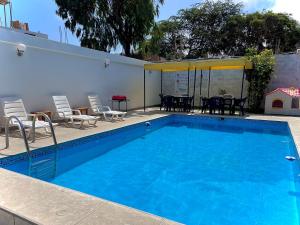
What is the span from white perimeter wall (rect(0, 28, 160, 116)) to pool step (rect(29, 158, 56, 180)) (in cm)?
322

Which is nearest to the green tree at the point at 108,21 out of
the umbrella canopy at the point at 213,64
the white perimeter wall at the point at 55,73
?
the white perimeter wall at the point at 55,73

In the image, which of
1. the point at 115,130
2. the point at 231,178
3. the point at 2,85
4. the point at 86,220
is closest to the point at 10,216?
the point at 86,220

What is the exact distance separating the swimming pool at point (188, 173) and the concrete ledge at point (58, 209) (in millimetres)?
1064

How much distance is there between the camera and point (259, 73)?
11.1m

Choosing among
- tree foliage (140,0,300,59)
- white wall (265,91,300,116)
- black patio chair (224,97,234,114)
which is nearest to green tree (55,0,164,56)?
tree foliage (140,0,300,59)

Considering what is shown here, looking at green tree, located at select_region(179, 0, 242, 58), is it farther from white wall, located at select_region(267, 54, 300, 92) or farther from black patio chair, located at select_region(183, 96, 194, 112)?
black patio chair, located at select_region(183, 96, 194, 112)

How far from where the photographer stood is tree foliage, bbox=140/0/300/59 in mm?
23938

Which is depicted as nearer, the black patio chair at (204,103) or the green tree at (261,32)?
the black patio chair at (204,103)

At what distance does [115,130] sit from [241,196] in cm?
453

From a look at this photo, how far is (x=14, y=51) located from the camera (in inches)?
292

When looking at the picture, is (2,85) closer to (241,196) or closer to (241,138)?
(241,196)

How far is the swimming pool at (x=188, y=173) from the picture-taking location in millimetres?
3537

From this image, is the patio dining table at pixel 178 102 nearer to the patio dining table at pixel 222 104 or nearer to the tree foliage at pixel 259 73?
the patio dining table at pixel 222 104

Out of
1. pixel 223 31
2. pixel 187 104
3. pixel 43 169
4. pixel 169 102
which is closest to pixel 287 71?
pixel 187 104
